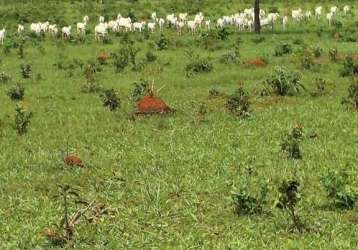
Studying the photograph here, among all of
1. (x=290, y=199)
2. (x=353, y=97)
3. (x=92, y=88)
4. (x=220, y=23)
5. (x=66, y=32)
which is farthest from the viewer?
(x=220, y=23)

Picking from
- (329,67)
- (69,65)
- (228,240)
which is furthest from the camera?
(69,65)

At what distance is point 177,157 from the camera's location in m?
16.9

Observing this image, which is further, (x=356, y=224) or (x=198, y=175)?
(x=198, y=175)

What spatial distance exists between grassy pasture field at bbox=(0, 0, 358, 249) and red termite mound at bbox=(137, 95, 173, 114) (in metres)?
0.42

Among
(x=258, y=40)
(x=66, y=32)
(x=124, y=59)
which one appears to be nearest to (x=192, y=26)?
(x=258, y=40)

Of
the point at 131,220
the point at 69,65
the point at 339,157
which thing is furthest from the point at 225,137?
the point at 69,65

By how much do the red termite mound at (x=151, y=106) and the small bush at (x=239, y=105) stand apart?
1950 mm

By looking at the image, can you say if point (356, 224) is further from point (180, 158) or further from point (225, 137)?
point (225, 137)

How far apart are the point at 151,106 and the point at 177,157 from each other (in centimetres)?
525

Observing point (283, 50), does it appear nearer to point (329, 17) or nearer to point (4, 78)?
point (4, 78)

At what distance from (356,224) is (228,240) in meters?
2.40

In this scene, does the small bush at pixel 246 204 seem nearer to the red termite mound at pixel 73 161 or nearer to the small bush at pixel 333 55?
the red termite mound at pixel 73 161

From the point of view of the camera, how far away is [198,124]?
2044 cm

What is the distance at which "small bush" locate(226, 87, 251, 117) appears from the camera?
21281mm
